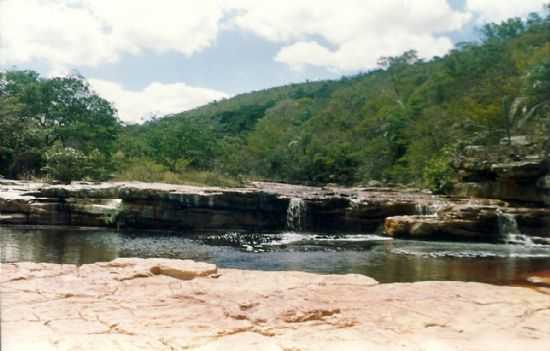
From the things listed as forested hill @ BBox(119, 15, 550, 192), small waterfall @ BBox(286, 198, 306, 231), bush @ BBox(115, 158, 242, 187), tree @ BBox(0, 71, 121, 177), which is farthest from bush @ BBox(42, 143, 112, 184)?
forested hill @ BBox(119, 15, 550, 192)

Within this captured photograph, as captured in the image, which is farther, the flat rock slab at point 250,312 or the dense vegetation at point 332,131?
the dense vegetation at point 332,131

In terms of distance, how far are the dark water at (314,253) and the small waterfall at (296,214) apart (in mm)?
2829

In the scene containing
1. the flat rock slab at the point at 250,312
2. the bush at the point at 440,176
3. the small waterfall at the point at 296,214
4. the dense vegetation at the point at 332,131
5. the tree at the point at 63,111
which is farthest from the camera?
the tree at the point at 63,111

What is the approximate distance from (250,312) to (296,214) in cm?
1486

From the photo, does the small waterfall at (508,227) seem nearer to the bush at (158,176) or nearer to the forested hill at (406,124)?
the forested hill at (406,124)

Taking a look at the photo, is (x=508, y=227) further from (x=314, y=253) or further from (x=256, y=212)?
(x=256, y=212)

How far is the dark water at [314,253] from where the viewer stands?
10.6m

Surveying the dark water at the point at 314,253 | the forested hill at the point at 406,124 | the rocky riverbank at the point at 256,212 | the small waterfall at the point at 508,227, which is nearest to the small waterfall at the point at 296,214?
the rocky riverbank at the point at 256,212

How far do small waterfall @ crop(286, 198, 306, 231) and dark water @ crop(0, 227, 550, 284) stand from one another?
9.28 feet

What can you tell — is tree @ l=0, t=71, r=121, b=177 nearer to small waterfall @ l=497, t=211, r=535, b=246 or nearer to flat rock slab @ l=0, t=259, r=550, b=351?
small waterfall @ l=497, t=211, r=535, b=246

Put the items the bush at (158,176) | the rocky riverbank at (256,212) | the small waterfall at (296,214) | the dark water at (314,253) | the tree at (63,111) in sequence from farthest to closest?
1. the tree at (63,111)
2. the bush at (158,176)
3. the small waterfall at (296,214)
4. the rocky riverbank at (256,212)
5. the dark water at (314,253)

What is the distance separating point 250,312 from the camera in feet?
16.2

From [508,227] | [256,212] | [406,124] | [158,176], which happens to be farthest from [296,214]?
[406,124]

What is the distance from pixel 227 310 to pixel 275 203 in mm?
15029
